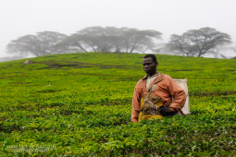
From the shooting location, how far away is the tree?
220 feet

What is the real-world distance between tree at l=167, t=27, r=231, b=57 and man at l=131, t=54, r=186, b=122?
6667 cm

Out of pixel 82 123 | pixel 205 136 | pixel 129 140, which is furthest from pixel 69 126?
pixel 205 136

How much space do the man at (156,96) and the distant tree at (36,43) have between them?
236 feet

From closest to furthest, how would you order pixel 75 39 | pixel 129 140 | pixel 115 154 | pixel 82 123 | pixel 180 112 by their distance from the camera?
pixel 115 154 < pixel 129 140 < pixel 180 112 < pixel 82 123 < pixel 75 39

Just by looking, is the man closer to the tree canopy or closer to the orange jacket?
the orange jacket

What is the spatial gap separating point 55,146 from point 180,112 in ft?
12.9

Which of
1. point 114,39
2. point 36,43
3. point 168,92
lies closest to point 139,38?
point 114,39

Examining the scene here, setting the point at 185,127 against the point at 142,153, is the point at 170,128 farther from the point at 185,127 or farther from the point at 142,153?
the point at 142,153

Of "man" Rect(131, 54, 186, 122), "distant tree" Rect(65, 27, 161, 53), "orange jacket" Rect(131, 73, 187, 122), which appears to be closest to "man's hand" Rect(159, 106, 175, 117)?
"man" Rect(131, 54, 186, 122)

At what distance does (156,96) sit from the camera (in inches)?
268

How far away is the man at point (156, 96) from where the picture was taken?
6746mm

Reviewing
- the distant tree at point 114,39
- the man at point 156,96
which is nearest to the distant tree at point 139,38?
the distant tree at point 114,39

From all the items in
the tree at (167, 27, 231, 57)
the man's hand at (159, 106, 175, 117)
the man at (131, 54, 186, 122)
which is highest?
the tree at (167, 27, 231, 57)

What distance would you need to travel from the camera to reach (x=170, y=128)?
6.00m
